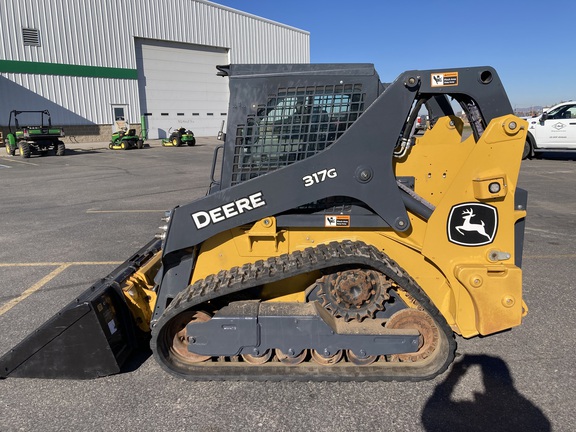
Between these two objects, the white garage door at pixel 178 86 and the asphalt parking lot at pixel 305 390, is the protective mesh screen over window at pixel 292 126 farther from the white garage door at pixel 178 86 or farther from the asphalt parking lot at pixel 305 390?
the white garage door at pixel 178 86

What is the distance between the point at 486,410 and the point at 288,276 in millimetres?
1568

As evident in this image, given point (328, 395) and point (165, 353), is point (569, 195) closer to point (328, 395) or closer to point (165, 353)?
point (328, 395)

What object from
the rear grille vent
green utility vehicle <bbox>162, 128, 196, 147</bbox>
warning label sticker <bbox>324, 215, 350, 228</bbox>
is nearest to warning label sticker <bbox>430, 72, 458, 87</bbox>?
warning label sticker <bbox>324, 215, 350, 228</bbox>

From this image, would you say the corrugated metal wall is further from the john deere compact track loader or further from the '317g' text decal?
the '317g' text decal

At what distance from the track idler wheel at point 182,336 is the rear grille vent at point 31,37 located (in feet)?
101

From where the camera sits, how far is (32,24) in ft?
88.9

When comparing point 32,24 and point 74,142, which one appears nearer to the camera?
point 32,24

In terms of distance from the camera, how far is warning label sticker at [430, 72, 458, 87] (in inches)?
111

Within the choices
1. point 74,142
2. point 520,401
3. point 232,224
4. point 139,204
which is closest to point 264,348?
point 232,224

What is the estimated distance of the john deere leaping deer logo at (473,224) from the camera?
9.55ft

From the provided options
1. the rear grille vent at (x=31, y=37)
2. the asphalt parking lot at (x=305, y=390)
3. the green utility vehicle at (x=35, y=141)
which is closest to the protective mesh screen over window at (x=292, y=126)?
the asphalt parking lot at (x=305, y=390)

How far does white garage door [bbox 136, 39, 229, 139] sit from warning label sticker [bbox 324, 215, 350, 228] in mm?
32321

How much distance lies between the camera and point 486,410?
2.83 metres

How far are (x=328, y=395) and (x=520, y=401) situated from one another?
1290mm
